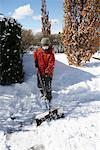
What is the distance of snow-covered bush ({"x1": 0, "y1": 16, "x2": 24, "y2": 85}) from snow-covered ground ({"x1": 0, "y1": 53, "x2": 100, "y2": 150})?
39 cm

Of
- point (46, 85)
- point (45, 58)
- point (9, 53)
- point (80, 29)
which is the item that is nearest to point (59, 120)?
point (46, 85)

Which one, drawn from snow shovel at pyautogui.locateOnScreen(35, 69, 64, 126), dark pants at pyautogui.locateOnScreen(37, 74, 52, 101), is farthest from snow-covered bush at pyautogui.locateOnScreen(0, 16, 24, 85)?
snow shovel at pyautogui.locateOnScreen(35, 69, 64, 126)

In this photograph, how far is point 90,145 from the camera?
19.0ft

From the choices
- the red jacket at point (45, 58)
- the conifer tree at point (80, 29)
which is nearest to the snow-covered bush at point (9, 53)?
the red jacket at point (45, 58)

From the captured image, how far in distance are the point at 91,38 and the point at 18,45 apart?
22.0 feet

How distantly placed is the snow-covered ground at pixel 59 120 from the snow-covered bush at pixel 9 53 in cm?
39

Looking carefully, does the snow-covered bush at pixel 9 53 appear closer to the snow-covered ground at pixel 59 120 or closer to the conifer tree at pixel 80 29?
the snow-covered ground at pixel 59 120

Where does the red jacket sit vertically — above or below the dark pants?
above

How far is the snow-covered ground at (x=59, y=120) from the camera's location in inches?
243

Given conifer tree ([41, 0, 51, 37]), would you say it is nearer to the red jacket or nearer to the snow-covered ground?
the snow-covered ground

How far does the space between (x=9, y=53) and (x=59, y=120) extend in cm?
491

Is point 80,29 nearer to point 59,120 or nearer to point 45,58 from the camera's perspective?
point 45,58

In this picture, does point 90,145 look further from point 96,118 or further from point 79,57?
point 79,57

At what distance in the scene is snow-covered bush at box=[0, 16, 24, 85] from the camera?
11.8 meters
